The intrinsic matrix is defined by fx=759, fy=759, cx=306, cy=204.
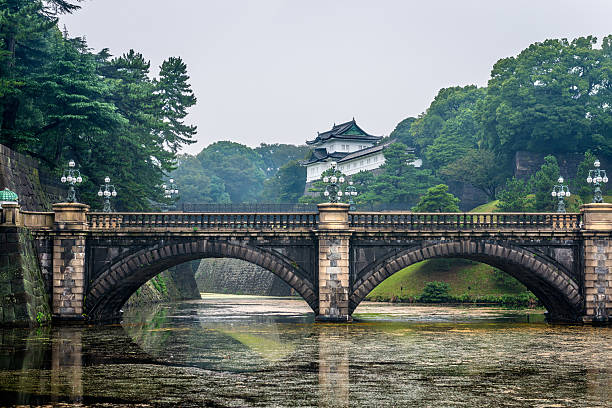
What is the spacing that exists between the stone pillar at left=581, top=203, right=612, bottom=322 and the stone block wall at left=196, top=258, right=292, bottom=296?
171 ft

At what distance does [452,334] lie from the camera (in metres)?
34.6

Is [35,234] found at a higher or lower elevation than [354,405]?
higher

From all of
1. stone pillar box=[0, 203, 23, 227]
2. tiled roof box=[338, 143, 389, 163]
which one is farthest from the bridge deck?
tiled roof box=[338, 143, 389, 163]

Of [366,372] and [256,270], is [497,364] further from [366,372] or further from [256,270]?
[256,270]

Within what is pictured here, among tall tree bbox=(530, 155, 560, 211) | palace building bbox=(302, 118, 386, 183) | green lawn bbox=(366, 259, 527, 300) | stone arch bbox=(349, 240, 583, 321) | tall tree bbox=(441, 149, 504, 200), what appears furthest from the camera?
palace building bbox=(302, 118, 386, 183)

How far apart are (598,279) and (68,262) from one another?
28212 mm

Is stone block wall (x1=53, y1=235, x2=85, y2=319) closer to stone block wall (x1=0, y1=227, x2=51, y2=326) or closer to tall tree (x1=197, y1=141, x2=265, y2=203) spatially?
stone block wall (x1=0, y1=227, x2=51, y2=326)

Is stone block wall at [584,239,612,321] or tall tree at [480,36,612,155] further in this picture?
tall tree at [480,36,612,155]

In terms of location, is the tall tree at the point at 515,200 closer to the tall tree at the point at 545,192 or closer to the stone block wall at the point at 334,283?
the tall tree at the point at 545,192

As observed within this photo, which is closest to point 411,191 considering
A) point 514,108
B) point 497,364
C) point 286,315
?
point 514,108

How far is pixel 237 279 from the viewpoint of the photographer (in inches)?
3883

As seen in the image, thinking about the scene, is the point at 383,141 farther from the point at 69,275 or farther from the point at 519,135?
the point at 69,275

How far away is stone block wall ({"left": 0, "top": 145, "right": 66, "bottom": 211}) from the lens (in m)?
44.9

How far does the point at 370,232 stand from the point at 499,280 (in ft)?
91.5
